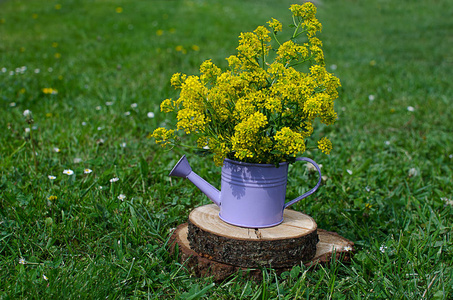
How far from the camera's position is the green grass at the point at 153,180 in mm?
1923

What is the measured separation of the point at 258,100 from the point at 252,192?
415 millimetres

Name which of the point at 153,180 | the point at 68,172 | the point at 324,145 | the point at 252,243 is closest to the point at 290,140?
the point at 324,145

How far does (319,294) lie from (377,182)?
4.54 feet

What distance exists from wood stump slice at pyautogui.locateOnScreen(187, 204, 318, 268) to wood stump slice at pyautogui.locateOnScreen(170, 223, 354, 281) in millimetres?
25

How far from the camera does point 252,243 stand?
1883 mm

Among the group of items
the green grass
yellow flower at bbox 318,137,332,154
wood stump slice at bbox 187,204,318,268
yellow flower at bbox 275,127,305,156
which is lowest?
the green grass

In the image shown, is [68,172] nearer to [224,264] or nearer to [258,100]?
[224,264]

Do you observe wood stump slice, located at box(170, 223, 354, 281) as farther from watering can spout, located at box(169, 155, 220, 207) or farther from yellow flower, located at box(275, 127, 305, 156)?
yellow flower, located at box(275, 127, 305, 156)

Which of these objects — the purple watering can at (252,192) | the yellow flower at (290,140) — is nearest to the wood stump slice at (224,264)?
the purple watering can at (252,192)

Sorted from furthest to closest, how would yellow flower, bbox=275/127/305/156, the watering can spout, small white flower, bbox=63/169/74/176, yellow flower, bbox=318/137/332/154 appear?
small white flower, bbox=63/169/74/176 → the watering can spout → yellow flower, bbox=318/137/332/154 → yellow flower, bbox=275/127/305/156

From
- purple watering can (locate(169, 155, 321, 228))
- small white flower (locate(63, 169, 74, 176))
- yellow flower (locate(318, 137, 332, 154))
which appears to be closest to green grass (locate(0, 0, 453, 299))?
small white flower (locate(63, 169, 74, 176))

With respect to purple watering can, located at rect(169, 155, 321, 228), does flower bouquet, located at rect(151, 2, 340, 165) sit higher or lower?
higher

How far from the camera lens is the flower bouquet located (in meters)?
1.78

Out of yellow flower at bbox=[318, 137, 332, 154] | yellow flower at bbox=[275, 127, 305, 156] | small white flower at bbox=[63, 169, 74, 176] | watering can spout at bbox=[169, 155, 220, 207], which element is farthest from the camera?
small white flower at bbox=[63, 169, 74, 176]
